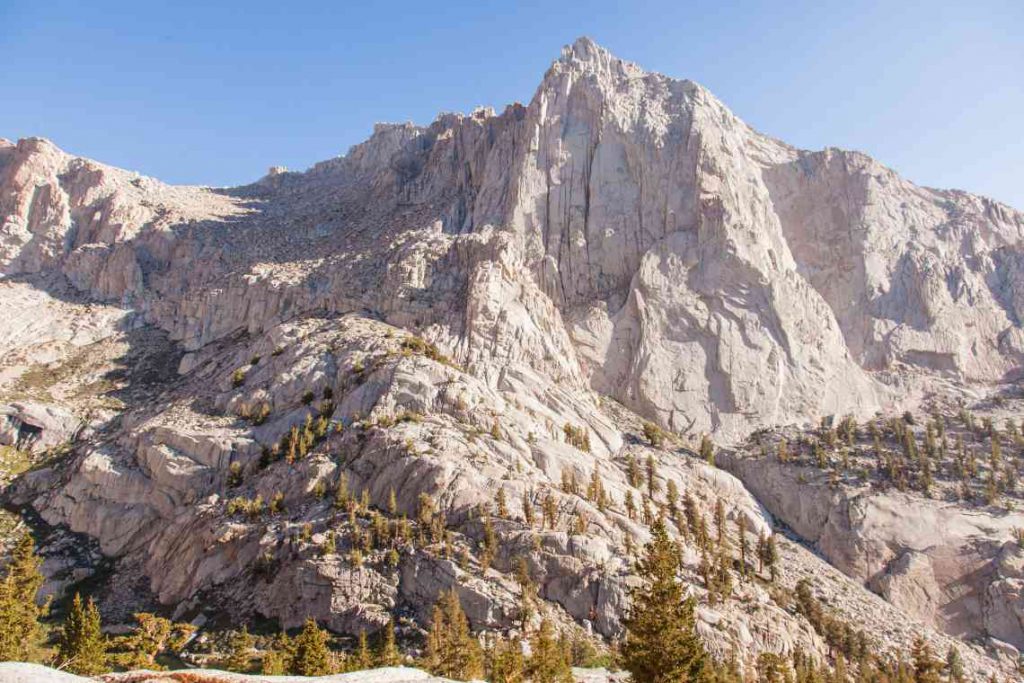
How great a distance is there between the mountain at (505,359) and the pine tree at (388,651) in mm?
3071

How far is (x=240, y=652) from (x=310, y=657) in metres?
10.6

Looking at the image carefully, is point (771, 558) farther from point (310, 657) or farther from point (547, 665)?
point (310, 657)

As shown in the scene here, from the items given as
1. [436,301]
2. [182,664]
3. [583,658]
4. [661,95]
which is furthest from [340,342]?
[661,95]

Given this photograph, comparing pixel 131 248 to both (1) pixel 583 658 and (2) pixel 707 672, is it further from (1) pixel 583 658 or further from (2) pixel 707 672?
(2) pixel 707 672

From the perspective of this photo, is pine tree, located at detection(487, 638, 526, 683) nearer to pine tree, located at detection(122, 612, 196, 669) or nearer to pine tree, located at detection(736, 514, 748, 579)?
pine tree, located at detection(122, 612, 196, 669)

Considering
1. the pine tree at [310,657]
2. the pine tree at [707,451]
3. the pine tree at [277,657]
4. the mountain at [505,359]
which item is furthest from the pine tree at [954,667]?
the pine tree at [277,657]

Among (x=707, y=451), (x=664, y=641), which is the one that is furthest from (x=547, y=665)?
(x=707, y=451)

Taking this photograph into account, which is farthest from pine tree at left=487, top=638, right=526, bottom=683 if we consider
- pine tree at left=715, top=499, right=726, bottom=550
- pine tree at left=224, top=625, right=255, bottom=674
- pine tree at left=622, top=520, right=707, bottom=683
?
pine tree at left=715, top=499, right=726, bottom=550

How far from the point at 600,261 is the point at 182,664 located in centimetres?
8882

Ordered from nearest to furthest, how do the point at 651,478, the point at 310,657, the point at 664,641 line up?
the point at 664,641
the point at 310,657
the point at 651,478

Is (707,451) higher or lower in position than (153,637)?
higher

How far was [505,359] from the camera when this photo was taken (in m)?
100

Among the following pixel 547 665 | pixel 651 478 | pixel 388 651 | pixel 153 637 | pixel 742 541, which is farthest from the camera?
pixel 651 478

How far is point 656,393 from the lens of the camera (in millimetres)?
109062
